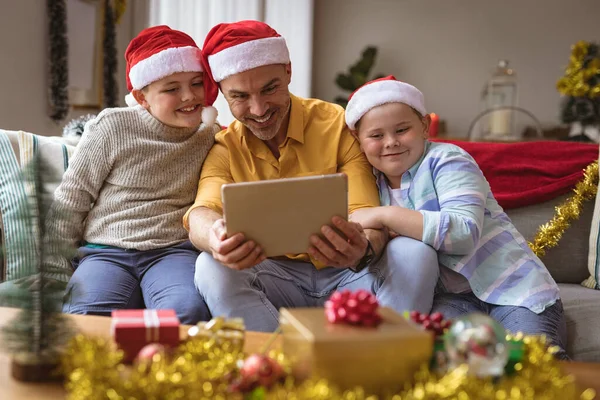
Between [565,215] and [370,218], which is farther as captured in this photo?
[565,215]

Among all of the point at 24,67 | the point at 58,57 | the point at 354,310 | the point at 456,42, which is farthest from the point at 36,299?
the point at 456,42

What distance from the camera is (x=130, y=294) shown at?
5.75ft

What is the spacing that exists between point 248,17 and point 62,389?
373 centimetres

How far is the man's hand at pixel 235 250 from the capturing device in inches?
54.3

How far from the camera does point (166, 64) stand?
186cm

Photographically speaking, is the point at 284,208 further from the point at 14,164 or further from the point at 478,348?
the point at 14,164

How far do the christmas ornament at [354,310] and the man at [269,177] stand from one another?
1.48 feet

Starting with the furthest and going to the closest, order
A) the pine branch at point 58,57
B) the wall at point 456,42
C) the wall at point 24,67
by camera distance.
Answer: the wall at point 456,42, the pine branch at point 58,57, the wall at point 24,67

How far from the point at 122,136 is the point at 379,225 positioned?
0.78 m

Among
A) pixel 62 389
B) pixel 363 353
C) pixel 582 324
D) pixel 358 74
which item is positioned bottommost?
pixel 582 324

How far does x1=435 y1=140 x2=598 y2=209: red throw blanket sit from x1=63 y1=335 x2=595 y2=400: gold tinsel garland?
1.18 metres

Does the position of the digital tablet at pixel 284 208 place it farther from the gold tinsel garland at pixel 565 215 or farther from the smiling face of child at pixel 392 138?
the gold tinsel garland at pixel 565 215

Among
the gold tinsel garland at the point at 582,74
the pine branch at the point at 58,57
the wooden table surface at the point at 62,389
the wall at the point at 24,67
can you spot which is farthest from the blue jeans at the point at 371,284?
the gold tinsel garland at the point at 582,74

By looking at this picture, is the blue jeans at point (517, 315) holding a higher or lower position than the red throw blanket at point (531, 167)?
lower
